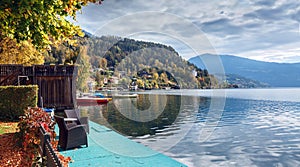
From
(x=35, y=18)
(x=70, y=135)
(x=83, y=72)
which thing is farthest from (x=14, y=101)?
(x=83, y=72)

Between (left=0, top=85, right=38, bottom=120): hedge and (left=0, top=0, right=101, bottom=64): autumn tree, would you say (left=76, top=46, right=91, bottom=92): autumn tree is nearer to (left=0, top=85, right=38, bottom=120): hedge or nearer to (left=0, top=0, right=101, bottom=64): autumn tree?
(left=0, top=85, right=38, bottom=120): hedge

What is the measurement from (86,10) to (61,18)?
3303 millimetres

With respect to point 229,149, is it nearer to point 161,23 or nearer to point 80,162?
point 161,23

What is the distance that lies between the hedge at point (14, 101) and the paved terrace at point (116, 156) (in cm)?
456

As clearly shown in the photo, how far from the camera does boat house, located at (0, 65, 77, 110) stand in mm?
14992

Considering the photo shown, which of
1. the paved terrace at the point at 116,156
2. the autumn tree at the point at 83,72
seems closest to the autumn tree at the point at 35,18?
the paved terrace at the point at 116,156

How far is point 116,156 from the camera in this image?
192 inches

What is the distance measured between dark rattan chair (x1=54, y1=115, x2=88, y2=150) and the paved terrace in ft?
0.45

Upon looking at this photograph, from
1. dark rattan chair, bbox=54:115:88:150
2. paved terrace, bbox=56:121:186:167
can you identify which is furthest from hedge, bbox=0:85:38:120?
dark rattan chair, bbox=54:115:88:150

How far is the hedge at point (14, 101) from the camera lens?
9297 millimetres

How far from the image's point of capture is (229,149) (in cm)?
867

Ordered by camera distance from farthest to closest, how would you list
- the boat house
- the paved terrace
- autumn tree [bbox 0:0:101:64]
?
1. the boat house
2. the paved terrace
3. autumn tree [bbox 0:0:101:64]

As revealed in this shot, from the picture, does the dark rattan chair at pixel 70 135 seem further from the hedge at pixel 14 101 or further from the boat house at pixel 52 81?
the boat house at pixel 52 81

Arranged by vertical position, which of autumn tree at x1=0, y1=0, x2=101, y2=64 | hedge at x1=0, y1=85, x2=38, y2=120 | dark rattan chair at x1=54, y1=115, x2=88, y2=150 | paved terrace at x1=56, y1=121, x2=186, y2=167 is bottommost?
paved terrace at x1=56, y1=121, x2=186, y2=167
